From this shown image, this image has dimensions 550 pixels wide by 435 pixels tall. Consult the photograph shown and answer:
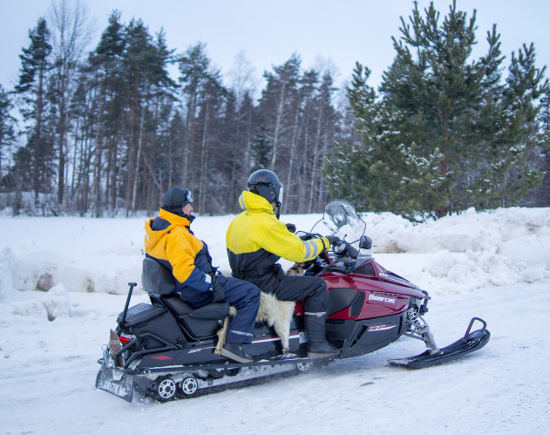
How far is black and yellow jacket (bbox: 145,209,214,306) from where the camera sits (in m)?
3.13

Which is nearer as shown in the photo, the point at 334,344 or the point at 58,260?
the point at 334,344

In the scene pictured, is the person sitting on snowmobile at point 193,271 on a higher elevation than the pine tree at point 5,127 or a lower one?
lower

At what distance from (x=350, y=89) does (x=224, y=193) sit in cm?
2145

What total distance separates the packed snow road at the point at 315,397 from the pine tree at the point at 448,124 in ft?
26.7

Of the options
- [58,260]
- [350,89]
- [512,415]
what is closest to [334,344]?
[512,415]

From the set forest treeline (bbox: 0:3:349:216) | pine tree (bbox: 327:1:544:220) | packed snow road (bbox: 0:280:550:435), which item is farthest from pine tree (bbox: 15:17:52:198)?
packed snow road (bbox: 0:280:550:435)

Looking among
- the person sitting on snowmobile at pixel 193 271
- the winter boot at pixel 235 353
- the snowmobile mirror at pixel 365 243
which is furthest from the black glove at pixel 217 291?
the snowmobile mirror at pixel 365 243

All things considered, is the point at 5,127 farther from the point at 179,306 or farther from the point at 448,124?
the point at 179,306

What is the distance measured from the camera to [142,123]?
26281 mm

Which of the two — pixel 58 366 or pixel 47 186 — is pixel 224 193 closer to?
pixel 47 186

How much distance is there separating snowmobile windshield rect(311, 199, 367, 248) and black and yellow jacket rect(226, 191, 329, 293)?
2.31 feet

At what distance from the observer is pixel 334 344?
4020mm

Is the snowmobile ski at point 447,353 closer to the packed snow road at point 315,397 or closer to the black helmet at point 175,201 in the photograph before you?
the packed snow road at point 315,397

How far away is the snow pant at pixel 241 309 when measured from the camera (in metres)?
3.44
